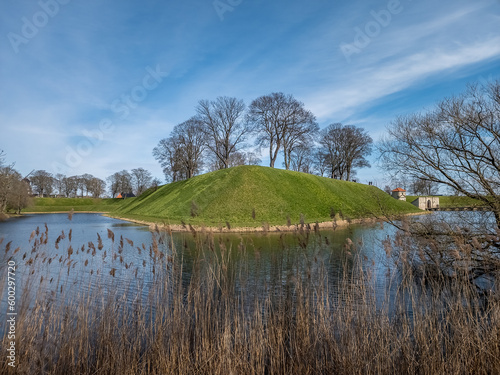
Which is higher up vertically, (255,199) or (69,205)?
(69,205)

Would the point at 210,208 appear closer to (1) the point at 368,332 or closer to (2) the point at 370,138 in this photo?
(1) the point at 368,332

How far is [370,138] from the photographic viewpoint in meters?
70.2

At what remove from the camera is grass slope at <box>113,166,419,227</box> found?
34.0 m

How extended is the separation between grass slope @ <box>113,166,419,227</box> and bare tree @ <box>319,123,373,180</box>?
19188 mm

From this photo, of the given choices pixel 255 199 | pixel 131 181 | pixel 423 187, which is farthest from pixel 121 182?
pixel 423 187

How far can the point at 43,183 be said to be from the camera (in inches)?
3986

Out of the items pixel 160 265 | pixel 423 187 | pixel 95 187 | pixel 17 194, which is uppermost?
pixel 95 187

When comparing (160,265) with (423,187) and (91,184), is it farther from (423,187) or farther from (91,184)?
(91,184)

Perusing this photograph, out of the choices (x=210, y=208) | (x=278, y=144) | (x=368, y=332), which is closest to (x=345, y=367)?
(x=368, y=332)

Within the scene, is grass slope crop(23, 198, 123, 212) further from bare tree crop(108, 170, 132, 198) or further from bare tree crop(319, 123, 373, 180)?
bare tree crop(319, 123, 373, 180)

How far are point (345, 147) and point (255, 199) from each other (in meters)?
38.3

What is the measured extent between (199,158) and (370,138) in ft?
124

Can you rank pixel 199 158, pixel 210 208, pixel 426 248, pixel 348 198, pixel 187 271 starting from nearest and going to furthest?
1. pixel 426 248
2. pixel 187 271
3. pixel 210 208
4. pixel 348 198
5. pixel 199 158

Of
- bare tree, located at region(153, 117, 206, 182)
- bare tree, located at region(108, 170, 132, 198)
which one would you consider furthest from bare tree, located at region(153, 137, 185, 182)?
bare tree, located at region(108, 170, 132, 198)
